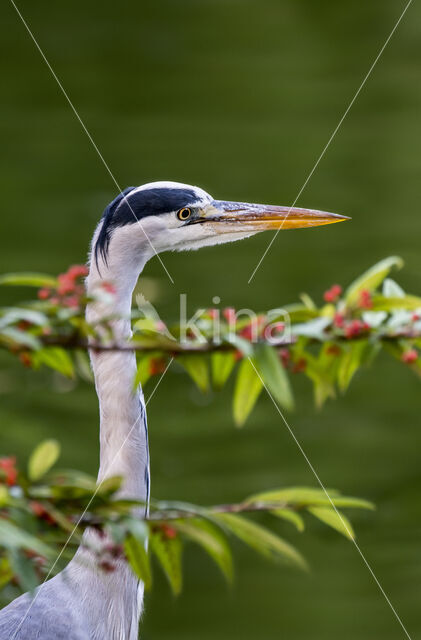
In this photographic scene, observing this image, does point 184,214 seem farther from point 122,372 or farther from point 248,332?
point 248,332

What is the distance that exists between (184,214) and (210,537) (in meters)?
1.03

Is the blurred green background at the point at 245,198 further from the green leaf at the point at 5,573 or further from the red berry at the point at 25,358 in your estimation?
the red berry at the point at 25,358

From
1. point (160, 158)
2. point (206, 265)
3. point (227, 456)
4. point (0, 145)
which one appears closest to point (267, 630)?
point (227, 456)

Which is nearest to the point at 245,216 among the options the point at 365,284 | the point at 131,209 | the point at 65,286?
the point at 131,209

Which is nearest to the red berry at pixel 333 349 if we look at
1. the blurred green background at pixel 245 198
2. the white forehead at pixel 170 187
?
the white forehead at pixel 170 187

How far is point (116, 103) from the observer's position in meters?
4.36

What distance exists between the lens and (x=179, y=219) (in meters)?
1.70

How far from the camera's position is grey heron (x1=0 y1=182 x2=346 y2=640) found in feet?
5.26

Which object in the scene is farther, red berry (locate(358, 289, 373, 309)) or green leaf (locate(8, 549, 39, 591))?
red berry (locate(358, 289, 373, 309))

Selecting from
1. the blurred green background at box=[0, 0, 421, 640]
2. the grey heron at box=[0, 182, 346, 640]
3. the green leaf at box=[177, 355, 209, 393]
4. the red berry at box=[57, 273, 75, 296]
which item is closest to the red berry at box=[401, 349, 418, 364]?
the green leaf at box=[177, 355, 209, 393]

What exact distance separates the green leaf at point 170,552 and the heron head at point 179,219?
0.89m

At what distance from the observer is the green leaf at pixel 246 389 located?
845mm

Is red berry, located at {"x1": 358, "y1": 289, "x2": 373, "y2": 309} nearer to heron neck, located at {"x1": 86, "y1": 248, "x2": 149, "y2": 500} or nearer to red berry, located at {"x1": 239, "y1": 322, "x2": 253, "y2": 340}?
red berry, located at {"x1": 239, "y1": 322, "x2": 253, "y2": 340}

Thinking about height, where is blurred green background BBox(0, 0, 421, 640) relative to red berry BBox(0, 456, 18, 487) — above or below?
below
